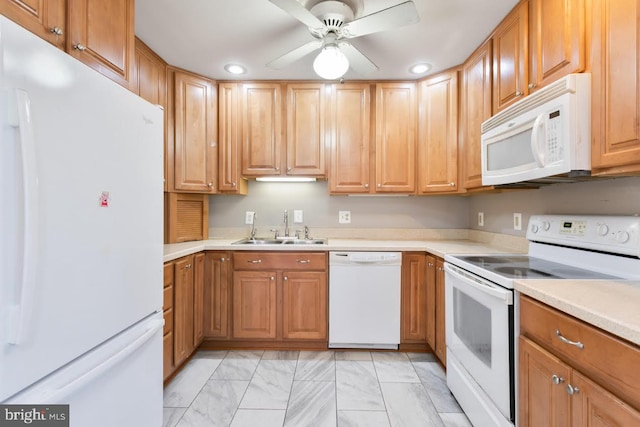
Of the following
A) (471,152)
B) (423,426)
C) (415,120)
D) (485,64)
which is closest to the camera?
(423,426)

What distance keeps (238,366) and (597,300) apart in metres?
2.15

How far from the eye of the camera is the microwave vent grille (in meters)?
1.24

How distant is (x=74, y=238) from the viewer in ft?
2.93

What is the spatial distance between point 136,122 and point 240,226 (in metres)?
1.82

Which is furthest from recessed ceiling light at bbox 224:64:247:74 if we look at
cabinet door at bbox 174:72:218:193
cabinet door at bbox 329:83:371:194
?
cabinet door at bbox 329:83:371:194

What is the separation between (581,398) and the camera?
0.89 metres

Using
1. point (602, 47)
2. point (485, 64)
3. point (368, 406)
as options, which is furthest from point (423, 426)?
point (485, 64)

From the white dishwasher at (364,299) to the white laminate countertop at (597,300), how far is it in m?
1.19

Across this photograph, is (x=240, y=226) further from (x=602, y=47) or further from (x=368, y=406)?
(x=602, y=47)

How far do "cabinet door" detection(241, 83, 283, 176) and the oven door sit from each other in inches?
68.4

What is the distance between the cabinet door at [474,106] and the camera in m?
2.03

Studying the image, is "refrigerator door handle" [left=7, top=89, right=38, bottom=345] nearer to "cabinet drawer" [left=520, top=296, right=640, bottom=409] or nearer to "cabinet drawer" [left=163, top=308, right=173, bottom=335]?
"cabinet drawer" [left=163, top=308, right=173, bottom=335]

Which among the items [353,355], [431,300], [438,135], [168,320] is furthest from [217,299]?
[438,135]

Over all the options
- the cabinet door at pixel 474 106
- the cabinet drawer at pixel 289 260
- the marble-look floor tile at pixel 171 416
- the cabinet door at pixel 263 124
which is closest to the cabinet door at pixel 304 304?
the cabinet drawer at pixel 289 260
